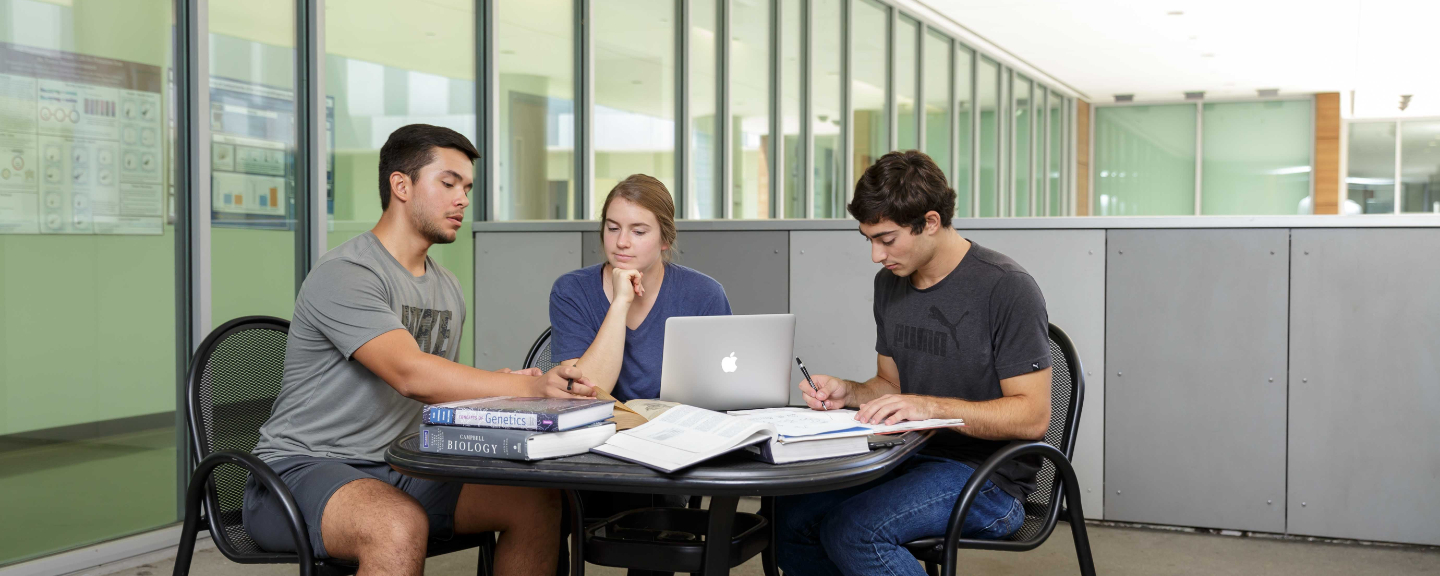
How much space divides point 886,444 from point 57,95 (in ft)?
8.73

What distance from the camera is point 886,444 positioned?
64.3 inches

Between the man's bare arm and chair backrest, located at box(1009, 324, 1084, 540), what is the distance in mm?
906

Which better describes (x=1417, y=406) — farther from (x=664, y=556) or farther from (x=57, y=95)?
(x=57, y=95)

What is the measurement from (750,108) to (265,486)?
17.4 ft

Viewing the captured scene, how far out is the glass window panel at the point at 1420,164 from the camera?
42.3 ft

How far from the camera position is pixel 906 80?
29.2ft

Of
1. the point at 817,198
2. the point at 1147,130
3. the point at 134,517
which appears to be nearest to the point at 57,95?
the point at 134,517

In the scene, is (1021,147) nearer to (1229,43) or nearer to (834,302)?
(1229,43)

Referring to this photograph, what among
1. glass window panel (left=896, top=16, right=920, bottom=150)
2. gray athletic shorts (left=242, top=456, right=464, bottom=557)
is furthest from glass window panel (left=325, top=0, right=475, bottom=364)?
glass window panel (left=896, top=16, right=920, bottom=150)

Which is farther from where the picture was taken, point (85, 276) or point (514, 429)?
point (85, 276)

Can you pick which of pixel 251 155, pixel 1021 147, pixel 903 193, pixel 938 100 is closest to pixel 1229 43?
pixel 1021 147

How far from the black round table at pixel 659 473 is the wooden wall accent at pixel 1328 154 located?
45.3ft

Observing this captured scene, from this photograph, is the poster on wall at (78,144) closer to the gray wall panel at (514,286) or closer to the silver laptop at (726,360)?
the gray wall panel at (514,286)

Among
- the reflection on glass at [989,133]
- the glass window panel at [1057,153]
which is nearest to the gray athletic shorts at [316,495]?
the reflection on glass at [989,133]
